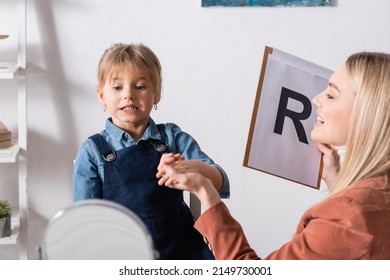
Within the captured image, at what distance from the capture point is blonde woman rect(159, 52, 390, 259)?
2.54 ft

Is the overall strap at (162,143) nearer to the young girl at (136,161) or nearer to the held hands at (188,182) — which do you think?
the young girl at (136,161)

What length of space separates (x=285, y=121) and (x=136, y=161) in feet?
0.80

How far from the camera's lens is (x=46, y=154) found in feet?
6.41

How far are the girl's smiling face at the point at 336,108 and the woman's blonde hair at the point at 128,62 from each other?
1.06ft

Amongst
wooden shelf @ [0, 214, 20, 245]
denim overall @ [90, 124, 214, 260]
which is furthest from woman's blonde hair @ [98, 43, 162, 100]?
wooden shelf @ [0, 214, 20, 245]

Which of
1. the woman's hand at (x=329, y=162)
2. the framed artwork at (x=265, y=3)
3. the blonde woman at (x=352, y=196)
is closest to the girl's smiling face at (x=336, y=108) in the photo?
the blonde woman at (x=352, y=196)

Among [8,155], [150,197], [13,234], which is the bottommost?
[13,234]

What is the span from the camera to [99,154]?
3.61 ft

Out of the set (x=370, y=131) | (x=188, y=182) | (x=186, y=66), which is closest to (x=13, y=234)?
(x=186, y=66)

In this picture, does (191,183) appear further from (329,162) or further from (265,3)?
(265,3)

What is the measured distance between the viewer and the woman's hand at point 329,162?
3.32ft
